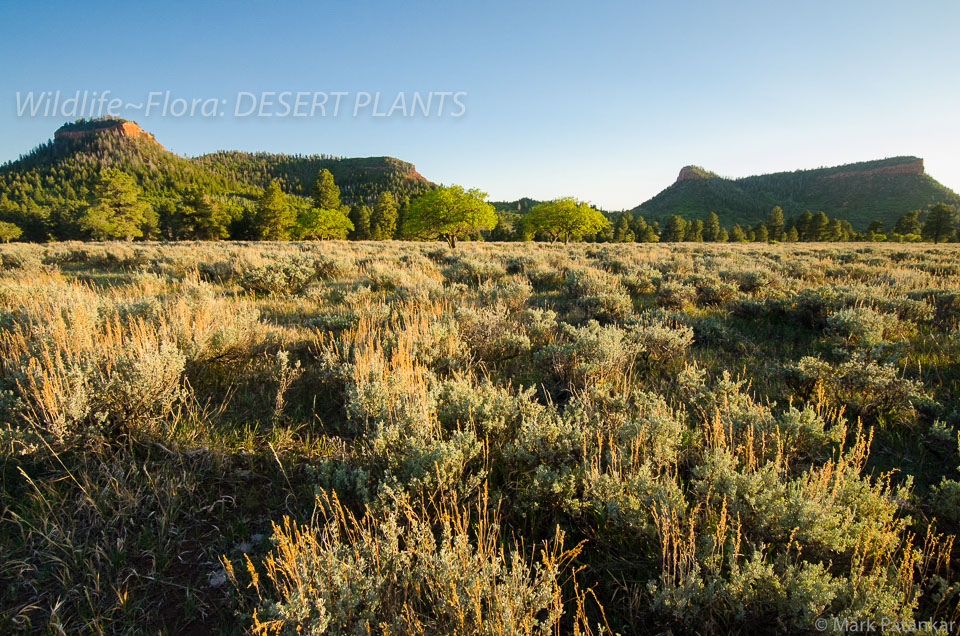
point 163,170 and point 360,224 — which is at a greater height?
point 163,170

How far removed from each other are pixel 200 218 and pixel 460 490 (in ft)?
213

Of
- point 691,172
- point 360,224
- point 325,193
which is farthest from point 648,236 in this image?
point 691,172


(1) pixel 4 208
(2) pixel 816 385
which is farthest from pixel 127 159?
(2) pixel 816 385

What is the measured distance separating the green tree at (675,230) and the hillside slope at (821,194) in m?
30.8

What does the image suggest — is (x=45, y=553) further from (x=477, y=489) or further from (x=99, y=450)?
(x=477, y=489)

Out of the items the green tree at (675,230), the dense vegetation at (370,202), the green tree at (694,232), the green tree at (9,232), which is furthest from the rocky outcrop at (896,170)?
the green tree at (9,232)

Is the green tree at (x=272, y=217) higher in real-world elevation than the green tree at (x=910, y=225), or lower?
higher

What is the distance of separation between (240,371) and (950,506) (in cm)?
589

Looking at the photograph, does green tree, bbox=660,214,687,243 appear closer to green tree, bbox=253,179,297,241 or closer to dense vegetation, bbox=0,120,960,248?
dense vegetation, bbox=0,120,960,248

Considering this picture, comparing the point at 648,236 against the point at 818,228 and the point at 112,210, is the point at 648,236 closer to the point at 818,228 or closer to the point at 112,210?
the point at 818,228

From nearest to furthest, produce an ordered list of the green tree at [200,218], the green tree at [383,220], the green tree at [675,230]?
1. the green tree at [200,218]
2. the green tree at [383,220]
3. the green tree at [675,230]

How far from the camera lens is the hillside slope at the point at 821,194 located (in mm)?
74162

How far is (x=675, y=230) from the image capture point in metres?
63.9

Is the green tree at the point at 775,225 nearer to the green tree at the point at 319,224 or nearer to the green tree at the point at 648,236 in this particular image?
the green tree at the point at 648,236
